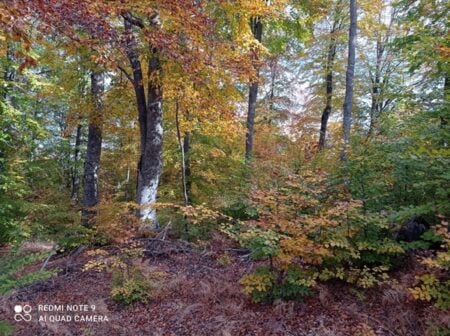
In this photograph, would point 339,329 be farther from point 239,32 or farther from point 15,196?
point 15,196

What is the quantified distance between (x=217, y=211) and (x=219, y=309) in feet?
5.43

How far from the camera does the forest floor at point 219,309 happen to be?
4.06 meters

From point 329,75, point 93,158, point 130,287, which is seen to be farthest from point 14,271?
point 329,75

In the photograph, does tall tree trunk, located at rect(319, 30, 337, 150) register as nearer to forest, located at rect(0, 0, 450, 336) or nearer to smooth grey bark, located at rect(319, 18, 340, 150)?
smooth grey bark, located at rect(319, 18, 340, 150)

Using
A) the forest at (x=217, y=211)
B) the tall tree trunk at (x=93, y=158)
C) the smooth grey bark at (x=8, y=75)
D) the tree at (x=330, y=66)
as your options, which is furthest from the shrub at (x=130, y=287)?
the tree at (x=330, y=66)

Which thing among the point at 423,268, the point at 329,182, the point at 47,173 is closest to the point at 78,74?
the point at 47,173

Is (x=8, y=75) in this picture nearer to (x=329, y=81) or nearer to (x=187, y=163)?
(x=187, y=163)

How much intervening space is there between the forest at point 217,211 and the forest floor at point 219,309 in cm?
3

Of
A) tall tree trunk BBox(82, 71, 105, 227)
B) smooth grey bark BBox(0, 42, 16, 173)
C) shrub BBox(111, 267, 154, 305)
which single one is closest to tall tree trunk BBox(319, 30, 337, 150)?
tall tree trunk BBox(82, 71, 105, 227)

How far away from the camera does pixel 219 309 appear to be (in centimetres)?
491

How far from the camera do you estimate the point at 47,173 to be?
13492mm

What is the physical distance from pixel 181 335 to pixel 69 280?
3371mm

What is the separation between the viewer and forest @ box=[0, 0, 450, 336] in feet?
14.0

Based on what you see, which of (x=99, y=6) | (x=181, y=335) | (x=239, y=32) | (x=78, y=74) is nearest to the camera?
(x=181, y=335)
